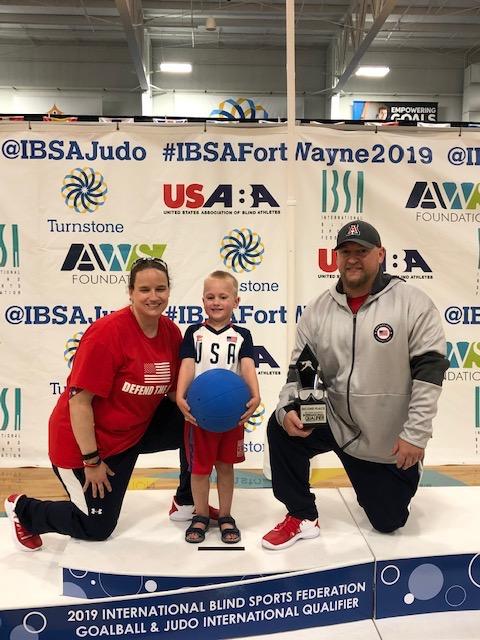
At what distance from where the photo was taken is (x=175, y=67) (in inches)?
→ 445

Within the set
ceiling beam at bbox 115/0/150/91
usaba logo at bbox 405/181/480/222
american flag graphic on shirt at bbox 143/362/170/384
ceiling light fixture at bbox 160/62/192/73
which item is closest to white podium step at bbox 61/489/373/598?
american flag graphic on shirt at bbox 143/362/170/384

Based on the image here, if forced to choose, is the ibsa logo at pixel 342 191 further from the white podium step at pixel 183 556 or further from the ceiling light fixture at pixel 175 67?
the ceiling light fixture at pixel 175 67

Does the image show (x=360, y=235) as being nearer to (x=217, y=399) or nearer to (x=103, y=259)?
(x=217, y=399)

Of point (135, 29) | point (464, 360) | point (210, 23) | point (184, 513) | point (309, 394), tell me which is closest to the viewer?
point (309, 394)

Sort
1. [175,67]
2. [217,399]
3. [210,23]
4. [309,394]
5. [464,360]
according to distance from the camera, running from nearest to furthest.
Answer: [217,399] < [309,394] < [464,360] < [210,23] < [175,67]

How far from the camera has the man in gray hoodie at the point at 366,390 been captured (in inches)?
82.6

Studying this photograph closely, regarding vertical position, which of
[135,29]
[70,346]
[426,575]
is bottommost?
[426,575]

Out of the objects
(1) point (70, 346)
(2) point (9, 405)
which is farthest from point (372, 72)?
(2) point (9, 405)

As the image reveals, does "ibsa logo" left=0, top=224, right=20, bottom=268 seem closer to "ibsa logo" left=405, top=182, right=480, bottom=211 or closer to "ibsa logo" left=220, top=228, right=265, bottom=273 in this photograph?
"ibsa logo" left=220, top=228, right=265, bottom=273

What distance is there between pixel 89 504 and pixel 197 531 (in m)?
0.41

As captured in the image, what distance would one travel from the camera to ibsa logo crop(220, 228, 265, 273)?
11.8 ft

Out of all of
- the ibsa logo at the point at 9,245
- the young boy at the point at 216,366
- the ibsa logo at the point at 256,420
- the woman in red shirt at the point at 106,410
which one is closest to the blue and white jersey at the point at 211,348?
the young boy at the point at 216,366

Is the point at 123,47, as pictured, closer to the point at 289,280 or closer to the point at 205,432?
the point at 289,280

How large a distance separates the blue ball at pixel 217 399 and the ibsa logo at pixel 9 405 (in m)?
1.92
